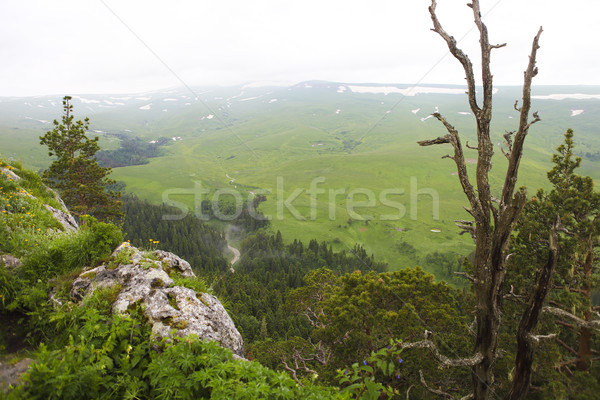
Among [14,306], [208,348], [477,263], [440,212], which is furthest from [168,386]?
[440,212]

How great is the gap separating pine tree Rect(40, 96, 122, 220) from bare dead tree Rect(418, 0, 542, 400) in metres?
30.4

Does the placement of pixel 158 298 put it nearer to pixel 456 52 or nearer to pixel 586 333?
pixel 456 52

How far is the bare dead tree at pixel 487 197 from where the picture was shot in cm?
732

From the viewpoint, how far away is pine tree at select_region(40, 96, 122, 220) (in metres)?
27.2

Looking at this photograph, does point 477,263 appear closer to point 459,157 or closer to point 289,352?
point 459,157

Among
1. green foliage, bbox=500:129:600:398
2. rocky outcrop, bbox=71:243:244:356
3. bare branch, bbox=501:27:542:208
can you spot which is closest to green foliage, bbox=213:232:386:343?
rocky outcrop, bbox=71:243:244:356

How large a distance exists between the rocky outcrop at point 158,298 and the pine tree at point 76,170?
76.6 feet

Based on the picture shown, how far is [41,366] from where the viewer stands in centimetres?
419

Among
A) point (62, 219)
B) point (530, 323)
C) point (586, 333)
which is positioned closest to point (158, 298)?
point (62, 219)

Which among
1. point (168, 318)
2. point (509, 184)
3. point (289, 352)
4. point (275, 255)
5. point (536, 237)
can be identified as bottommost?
→ point (275, 255)

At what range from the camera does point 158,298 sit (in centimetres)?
748

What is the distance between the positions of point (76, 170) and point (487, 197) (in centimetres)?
3401

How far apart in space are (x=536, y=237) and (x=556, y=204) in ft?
7.22

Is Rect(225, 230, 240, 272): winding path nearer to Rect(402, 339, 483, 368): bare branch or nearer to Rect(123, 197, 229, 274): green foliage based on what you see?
Rect(123, 197, 229, 274): green foliage
